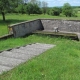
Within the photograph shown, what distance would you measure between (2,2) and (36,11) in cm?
2835

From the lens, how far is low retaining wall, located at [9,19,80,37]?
13806 millimetres

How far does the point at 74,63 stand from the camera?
612 cm

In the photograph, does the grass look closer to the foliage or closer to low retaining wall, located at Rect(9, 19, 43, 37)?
low retaining wall, located at Rect(9, 19, 43, 37)

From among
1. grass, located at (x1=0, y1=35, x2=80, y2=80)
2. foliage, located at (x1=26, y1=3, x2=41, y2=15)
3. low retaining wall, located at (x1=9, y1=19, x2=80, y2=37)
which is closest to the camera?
grass, located at (x1=0, y1=35, x2=80, y2=80)

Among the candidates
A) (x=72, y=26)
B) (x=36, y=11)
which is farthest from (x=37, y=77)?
(x=36, y=11)

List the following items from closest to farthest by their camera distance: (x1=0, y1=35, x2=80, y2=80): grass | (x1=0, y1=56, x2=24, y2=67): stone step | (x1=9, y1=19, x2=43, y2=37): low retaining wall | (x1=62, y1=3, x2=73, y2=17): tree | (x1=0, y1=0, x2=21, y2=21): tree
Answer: (x1=0, y1=35, x2=80, y2=80): grass
(x1=0, y1=56, x2=24, y2=67): stone step
(x1=9, y1=19, x2=43, y2=37): low retaining wall
(x1=0, y1=0, x2=21, y2=21): tree
(x1=62, y1=3, x2=73, y2=17): tree

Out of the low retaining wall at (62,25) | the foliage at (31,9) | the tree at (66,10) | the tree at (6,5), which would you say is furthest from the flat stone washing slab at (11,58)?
the tree at (66,10)

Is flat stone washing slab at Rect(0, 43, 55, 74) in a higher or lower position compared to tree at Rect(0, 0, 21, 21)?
lower

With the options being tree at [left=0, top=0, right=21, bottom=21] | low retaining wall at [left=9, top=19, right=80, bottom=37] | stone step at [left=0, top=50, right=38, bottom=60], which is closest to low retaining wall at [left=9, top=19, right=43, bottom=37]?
low retaining wall at [left=9, top=19, right=80, bottom=37]

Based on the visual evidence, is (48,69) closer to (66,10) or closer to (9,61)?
(9,61)

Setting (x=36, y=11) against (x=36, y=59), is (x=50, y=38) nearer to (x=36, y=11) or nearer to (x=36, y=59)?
(x=36, y=59)

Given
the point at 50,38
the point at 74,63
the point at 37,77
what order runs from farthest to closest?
the point at 50,38 < the point at 74,63 < the point at 37,77

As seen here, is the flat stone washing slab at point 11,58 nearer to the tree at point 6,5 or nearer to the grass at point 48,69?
the grass at point 48,69

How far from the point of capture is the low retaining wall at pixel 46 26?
13.8m
